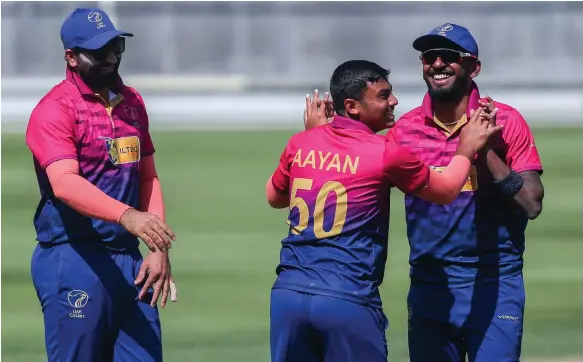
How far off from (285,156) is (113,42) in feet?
3.21

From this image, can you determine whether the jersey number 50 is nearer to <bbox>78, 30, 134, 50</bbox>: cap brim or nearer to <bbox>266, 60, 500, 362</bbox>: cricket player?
<bbox>266, 60, 500, 362</bbox>: cricket player

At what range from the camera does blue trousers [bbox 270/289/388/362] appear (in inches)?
199

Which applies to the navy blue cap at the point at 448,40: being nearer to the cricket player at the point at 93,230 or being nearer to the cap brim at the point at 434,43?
the cap brim at the point at 434,43

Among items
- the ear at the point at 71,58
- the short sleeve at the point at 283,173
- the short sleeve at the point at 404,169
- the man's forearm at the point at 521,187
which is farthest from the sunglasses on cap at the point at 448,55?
the ear at the point at 71,58

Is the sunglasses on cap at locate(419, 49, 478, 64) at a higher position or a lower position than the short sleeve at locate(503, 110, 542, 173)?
higher

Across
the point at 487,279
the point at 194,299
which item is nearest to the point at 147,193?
the point at 487,279

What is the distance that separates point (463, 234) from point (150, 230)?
146cm

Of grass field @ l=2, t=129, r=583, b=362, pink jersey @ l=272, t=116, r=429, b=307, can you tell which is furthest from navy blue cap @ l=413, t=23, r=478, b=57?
grass field @ l=2, t=129, r=583, b=362

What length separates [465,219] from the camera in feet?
17.9

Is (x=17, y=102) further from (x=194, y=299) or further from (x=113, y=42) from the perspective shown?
(x=113, y=42)

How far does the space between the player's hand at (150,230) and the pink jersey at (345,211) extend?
543mm

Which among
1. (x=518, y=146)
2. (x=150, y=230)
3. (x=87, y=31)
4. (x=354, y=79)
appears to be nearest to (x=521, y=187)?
(x=518, y=146)

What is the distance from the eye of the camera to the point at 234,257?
39.9 feet

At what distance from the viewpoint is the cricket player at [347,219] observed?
5078 mm
